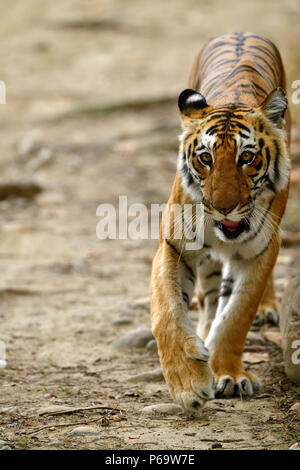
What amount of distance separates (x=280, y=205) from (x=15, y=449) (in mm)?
1743

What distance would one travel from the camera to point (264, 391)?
12.0ft

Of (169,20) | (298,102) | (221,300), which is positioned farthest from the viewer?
(169,20)

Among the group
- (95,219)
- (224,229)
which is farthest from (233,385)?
(95,219)

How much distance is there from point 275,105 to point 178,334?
1103 millimetres

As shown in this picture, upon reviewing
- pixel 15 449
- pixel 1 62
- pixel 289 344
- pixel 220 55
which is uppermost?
pixel 1 62

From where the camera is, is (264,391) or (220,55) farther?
(220,55)

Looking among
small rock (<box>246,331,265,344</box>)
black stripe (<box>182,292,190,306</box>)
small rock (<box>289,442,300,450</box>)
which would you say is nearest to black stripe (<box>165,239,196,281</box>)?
black stripe (<box>182,292,190,306</box>)

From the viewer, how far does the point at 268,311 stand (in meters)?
4.72

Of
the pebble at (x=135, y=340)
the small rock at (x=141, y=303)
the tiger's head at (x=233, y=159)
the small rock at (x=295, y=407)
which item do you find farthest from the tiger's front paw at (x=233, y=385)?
the small rock at (x=141, y=303)

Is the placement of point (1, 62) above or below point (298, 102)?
above

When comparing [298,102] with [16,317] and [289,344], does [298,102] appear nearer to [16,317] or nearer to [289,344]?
[16,317]

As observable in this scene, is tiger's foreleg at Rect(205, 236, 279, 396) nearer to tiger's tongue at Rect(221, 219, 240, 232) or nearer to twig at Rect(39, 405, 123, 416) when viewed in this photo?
tiger's tongue at Rect(221, 219, 240, 232)
